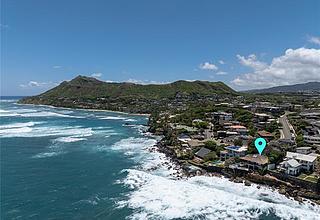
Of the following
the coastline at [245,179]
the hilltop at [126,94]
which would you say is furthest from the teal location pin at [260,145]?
the hilltop at [126,94]

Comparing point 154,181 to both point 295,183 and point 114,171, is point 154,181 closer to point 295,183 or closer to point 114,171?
point 114,171

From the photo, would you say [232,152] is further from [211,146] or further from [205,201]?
[205,201]

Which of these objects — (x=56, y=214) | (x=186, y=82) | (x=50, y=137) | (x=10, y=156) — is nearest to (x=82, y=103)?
(x=186, y=82)

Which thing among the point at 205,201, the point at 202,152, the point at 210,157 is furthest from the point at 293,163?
the point at 202,152

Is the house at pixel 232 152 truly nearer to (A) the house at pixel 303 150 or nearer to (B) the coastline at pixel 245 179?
(B) the coastline at pixel 245 179

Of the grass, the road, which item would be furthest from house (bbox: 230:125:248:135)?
the grass

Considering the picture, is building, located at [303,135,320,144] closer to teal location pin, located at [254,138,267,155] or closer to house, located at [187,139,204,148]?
teal location pin, located at [254,138,267,155]
